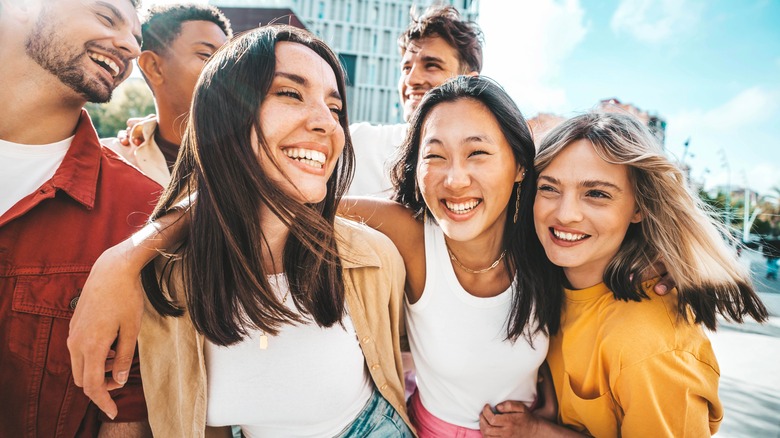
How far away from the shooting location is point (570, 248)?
1930 mm

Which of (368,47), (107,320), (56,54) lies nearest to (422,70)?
(56,54)

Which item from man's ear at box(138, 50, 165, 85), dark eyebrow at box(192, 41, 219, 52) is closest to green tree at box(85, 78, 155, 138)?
man's ear at box(138, 50, 165, 85)

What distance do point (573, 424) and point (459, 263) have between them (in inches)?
38.5

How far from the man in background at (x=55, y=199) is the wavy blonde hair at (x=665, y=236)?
2.15 metres

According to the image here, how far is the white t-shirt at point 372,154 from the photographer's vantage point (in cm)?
342

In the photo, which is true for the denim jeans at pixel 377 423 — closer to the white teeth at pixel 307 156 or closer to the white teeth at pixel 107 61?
the white teeth at pixel 307 156

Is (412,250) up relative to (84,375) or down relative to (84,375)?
up

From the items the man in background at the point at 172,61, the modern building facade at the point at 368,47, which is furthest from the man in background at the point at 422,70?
the modern building facade at the point at 368,47

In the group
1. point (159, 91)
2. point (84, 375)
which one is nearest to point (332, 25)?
point (159, 91)

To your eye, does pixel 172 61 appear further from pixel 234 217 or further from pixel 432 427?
pixel 432 427

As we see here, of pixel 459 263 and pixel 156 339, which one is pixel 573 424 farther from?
pixel 156 339

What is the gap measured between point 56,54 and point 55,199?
2.28 ft

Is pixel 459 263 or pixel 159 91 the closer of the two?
pixel 459 263

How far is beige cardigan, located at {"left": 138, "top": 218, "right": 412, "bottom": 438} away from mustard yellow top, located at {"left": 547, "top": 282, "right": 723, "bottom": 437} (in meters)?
0.85
